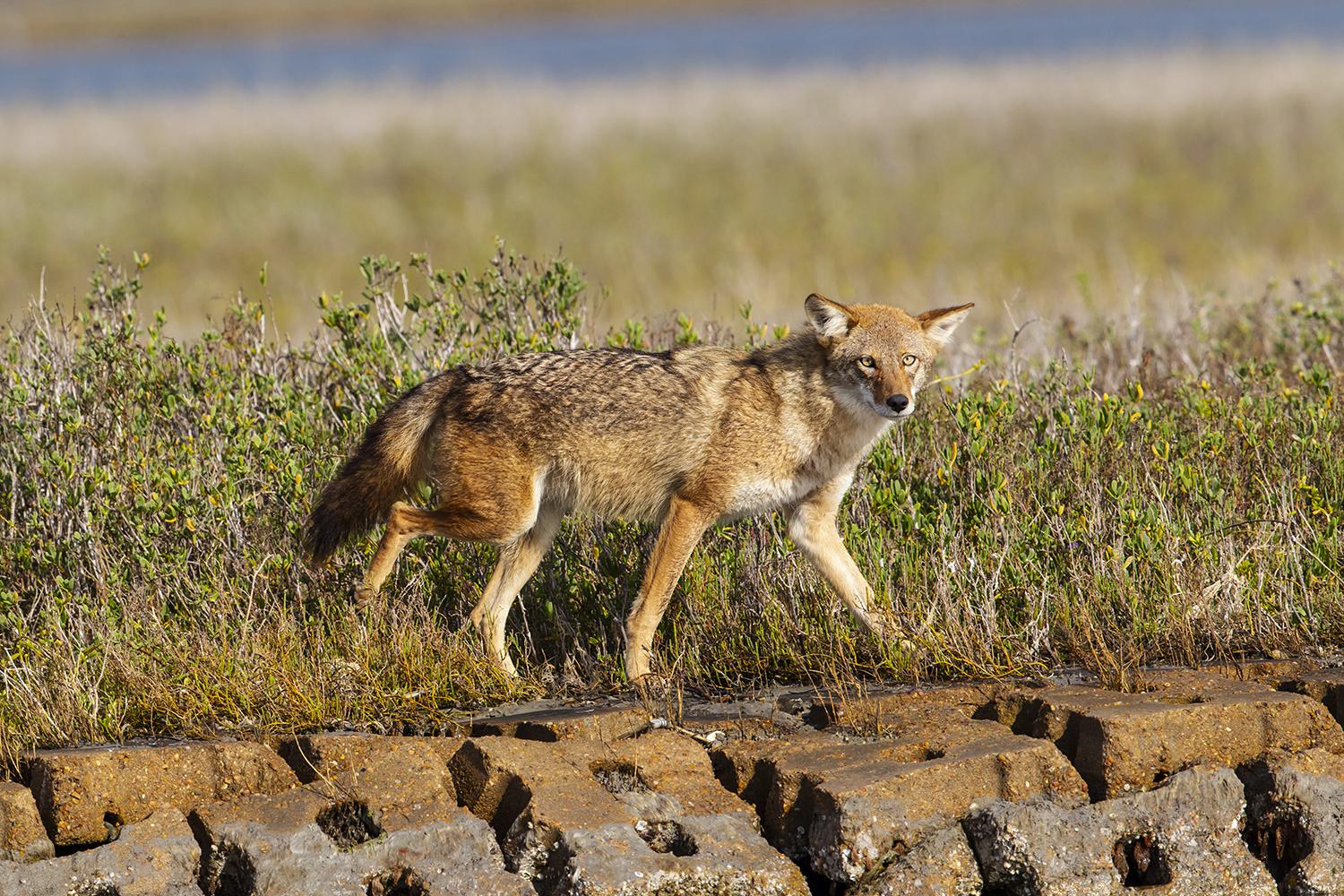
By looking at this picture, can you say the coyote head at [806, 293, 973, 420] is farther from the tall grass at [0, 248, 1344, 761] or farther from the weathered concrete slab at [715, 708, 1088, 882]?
the weathered concrete slab at [715, 708, 1088, 882]

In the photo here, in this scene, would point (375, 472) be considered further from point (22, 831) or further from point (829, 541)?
point (22, 831)

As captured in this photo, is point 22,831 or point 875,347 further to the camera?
point 875,347

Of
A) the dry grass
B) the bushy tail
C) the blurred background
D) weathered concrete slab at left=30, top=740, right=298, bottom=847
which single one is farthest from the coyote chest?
the dry grass

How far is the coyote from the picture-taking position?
19.5 ft

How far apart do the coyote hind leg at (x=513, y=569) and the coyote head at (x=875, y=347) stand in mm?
1279

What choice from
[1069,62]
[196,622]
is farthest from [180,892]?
[1069,62]

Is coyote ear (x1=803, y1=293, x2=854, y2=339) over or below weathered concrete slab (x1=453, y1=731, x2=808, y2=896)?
→ over

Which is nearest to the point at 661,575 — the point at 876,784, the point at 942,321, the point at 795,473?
the point at 795,473

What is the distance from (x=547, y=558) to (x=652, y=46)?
46917 mm

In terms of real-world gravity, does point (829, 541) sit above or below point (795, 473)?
below

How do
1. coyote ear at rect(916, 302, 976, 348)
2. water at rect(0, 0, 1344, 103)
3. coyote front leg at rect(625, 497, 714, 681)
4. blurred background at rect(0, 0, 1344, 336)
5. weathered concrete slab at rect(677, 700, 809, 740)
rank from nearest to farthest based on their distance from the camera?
weathered concrete slab at rect(677, 700, 809, 740), coyote front leg at rect(625, 497, 714, 681), coyote ear at rect(916, 302, 976, 348), blurred background at rect(0, 0, 1344, 336), water at rect(0, 0, 1344, 103)

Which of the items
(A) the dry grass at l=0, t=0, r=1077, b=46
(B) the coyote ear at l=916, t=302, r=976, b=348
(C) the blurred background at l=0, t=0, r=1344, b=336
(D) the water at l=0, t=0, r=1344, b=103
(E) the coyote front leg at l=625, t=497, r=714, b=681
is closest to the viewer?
(E) the coyote front leg at l=625, t=497, r=714, b=681

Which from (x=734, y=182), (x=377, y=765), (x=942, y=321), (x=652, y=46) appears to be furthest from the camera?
(x=652, y=46)

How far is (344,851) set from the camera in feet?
14.4
